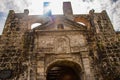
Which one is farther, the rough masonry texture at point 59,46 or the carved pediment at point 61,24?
the carved pediment at point 61,24

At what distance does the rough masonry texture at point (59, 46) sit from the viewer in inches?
353

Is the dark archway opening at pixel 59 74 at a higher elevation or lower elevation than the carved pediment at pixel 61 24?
lower

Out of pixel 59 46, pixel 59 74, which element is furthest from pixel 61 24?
pixel 59 74

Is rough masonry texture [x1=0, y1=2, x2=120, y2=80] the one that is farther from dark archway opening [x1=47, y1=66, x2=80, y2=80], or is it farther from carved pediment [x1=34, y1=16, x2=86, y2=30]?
dark archway opening [x1=47, y1=66, x2=80, y2=80]

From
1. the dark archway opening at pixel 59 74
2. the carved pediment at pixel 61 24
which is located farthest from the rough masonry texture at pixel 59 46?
the dark archway opening at pixel 59 74

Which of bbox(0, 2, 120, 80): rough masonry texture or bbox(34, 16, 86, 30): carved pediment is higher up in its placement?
bbox(34, 16, 86, 30): carved pediment

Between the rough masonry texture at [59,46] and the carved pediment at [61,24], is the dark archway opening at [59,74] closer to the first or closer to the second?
the rough masonry texture at [59,46]

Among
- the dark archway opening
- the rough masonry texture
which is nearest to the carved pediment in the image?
the rough masonry texture

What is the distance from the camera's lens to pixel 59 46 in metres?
9.75

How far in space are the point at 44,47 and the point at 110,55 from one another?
11.0 feet

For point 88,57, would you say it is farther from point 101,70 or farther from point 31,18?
point 31,18

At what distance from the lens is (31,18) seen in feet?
35.9

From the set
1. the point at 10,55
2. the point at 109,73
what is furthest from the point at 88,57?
the point at 10,55

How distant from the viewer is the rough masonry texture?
8.96m
